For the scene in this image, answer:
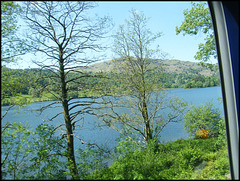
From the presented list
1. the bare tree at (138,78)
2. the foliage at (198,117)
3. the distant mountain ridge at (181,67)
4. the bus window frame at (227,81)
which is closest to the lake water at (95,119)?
the foliage at (198,117)

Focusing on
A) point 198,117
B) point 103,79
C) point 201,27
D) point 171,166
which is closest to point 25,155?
point 103,79

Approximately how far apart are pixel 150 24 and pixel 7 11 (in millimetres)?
3028

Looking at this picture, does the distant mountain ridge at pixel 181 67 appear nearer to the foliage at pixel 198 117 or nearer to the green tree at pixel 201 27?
the green tree at pixel 201 27

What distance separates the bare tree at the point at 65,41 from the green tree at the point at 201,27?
1982 mm

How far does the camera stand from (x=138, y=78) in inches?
179

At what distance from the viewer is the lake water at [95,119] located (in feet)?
10.5

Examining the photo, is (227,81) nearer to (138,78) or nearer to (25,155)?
(25,155)

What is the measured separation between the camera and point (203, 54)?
4.38 m

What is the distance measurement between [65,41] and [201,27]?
2.95 metres

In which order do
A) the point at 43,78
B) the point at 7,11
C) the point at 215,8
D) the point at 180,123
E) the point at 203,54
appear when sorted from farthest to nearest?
the point at 180,123, the point at 203,54, the point at 43,78, the point at 7,11, the point at 215,8

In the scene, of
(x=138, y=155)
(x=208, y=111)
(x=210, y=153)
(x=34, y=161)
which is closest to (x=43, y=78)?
(x=34, y=161)

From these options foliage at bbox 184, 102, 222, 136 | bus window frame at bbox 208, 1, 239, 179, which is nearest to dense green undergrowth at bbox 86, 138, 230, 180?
bus window frame at bbox 208, 1, 239, 179

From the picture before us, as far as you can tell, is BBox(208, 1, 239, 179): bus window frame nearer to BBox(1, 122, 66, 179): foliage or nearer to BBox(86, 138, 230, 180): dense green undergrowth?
BBox(86, 138, 230, 180): dense green undergrowth

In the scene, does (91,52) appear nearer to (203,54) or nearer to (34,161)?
(34,161)
